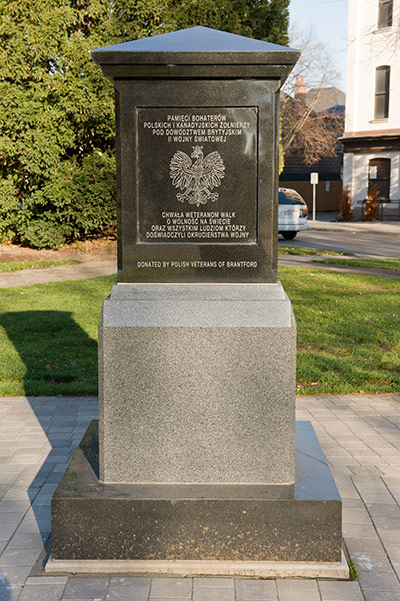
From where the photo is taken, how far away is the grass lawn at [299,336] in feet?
22.1

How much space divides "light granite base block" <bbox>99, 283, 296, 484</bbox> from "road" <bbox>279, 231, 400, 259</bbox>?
16.2m

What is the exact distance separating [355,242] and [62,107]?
11936 mm

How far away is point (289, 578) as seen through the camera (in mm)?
3283

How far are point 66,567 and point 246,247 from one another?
1905 millimetres

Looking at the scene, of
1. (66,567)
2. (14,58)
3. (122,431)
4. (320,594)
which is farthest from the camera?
(14,58)

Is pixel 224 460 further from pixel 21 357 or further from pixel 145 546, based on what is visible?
pixel 21 357

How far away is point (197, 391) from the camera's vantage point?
140 inches

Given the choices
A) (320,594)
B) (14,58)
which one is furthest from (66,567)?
(14,58)

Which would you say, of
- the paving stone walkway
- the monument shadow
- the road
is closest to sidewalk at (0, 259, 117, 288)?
the monument shadow

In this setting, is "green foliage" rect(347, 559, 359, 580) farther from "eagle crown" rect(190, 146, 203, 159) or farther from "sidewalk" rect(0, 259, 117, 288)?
"sidewalk" rect(0, 259, 117, 288)

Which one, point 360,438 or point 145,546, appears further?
point 360,438

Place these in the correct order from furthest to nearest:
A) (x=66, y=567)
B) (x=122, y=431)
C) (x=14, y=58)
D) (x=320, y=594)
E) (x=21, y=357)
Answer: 1. (x=14, y=58)
2. (x=21, y=357)
3. (x=122, y=431)
4. (x=66, y=567)
5. (x=320, y=594)

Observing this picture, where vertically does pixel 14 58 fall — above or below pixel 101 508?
above

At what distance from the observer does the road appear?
2061 centimetres
